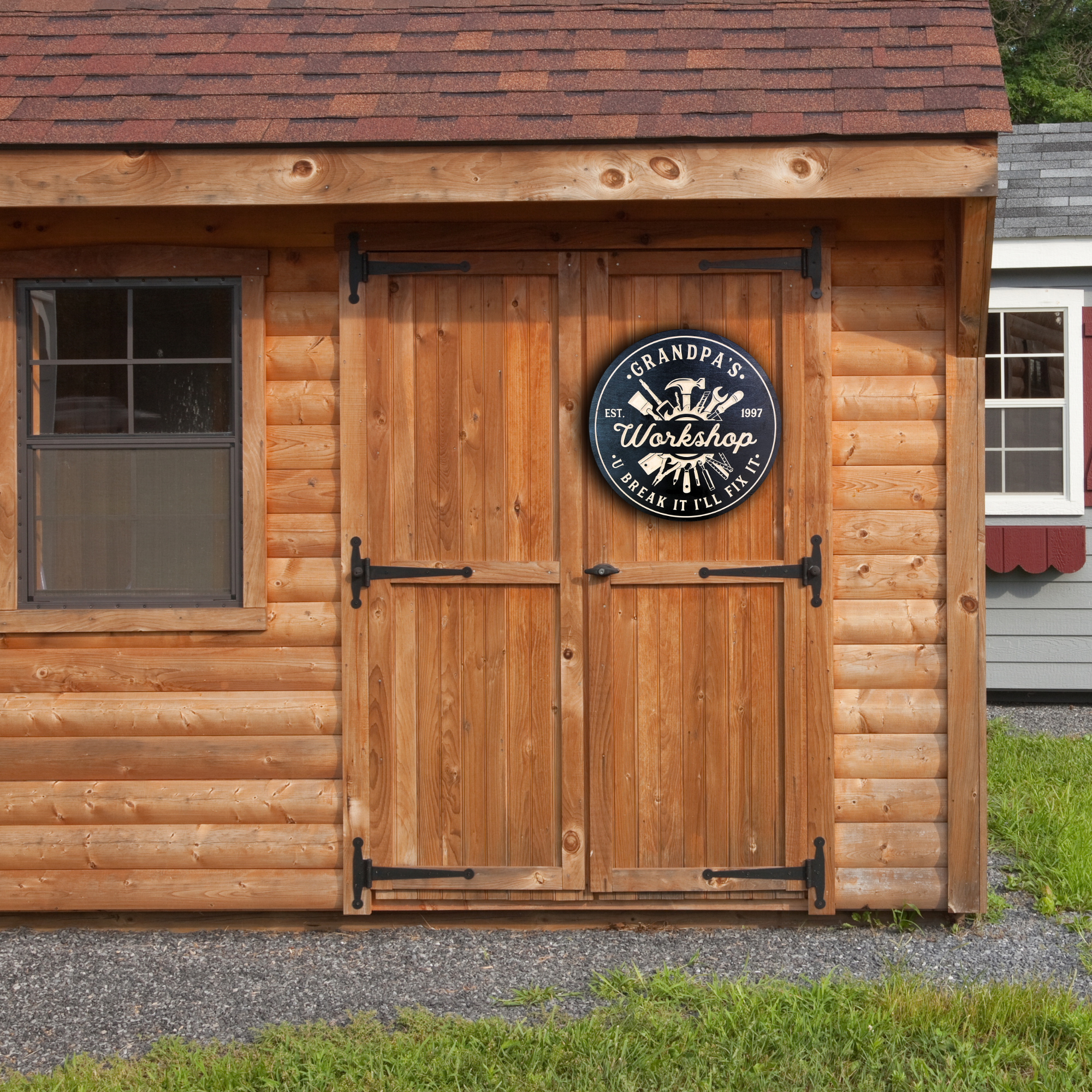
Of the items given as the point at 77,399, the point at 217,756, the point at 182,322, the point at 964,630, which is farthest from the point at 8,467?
the point at 964,630

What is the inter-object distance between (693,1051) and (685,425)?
6.62 feet

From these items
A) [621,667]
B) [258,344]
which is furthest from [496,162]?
[621,667]

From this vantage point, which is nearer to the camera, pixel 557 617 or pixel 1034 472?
pixel 557 617

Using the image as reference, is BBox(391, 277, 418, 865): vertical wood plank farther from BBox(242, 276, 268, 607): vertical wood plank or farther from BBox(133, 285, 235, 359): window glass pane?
BBox(133, 285, 235, 359): window glass pane

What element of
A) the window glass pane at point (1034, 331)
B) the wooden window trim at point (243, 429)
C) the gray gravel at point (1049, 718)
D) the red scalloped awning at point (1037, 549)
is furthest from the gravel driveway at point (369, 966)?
the window glass pane at point (1034, 331)

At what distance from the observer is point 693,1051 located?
3.02 m

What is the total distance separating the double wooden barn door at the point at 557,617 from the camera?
3.98m

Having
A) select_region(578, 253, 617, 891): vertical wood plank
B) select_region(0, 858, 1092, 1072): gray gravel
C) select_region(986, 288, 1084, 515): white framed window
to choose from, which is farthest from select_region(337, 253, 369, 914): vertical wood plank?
select_region(986, 288, 1084, 515): white framed window

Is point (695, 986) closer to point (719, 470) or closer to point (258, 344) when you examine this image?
point (719, 470)

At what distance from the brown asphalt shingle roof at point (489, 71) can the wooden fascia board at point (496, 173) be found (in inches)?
2.0

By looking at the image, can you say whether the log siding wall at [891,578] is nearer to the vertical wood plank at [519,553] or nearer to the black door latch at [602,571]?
the black door latch at [602,571]

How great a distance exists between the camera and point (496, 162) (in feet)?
11.9

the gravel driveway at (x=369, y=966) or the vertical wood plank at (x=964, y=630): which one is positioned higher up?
the vertical wood plank at (x=964, y=630)

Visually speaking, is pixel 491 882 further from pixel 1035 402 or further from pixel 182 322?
pixel 1035 402
